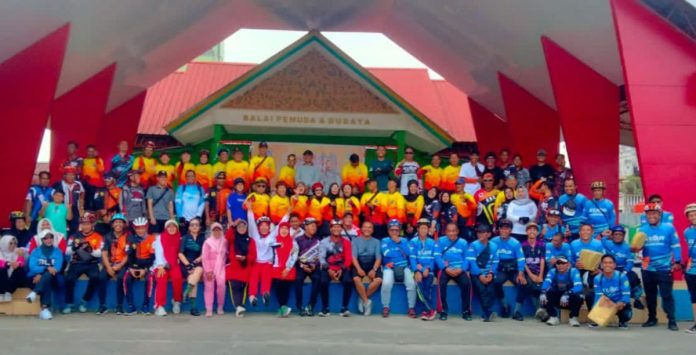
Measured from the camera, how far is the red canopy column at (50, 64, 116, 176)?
49.3 ft

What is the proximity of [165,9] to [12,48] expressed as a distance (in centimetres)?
301

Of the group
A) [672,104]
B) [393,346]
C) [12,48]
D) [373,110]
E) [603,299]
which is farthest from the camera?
[373,110]

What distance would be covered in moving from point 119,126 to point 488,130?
387 inches

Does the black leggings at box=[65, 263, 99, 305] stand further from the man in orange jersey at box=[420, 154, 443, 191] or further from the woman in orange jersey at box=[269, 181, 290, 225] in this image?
the man in orange jersey at box=[420, 154, 443, 191]

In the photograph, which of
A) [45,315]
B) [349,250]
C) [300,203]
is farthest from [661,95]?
[45,315]

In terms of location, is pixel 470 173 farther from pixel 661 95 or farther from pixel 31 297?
pixel 31 297

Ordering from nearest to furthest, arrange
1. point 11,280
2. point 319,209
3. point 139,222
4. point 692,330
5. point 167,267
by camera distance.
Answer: point 692,330 < point 11,280 < point 167,267 < point 139,222 < point 319,209

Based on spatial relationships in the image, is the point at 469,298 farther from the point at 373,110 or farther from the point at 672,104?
the point at 373,110

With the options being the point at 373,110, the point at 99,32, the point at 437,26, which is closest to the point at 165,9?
the point at 99,32

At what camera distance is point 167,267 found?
894cm

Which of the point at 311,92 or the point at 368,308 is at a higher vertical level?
the point at 311,92

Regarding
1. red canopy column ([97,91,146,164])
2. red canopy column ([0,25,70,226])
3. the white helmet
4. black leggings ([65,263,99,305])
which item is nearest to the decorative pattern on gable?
red canopy column ([0,25,70,226])

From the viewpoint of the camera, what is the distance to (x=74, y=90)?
15078 millimetres

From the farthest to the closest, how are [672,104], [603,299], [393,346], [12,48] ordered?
[12,48] < [672,104] < [603,299] < [393,346]
